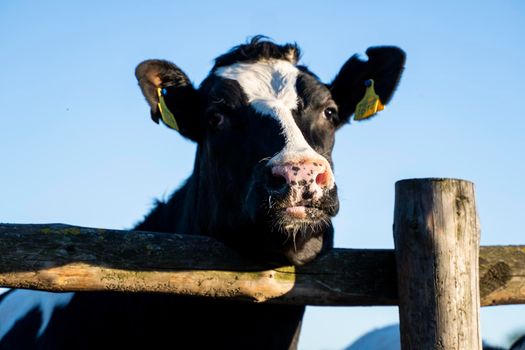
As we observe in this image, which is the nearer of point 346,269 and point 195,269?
point 195,269

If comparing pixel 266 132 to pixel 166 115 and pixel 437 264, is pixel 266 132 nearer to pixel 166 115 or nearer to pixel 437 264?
pixel 166 115

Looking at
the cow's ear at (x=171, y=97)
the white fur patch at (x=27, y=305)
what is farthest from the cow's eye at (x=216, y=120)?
the white fur patch at (x=27, y=305)

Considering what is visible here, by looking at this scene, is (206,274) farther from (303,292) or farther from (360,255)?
(360,255)

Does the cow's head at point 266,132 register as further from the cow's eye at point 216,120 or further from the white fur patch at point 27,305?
the white fur patch at point 27,305

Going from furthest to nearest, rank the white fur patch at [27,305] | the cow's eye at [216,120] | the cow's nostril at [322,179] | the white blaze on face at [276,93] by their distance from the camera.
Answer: the white fur patch at [27,305]
the cow's eye at [216,120]
the white blaze on face at [276,93]
the cow's nostril at [322,179]

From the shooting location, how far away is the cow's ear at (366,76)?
212 inches

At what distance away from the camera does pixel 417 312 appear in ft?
10.1

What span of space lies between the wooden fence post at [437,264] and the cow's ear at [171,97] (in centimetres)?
221

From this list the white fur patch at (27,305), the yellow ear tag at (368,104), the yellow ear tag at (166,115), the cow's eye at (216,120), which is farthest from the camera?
the yellow ear tag at (368,104)

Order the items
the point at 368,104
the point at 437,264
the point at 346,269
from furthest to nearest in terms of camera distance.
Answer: the point at 368,104
the point at 346,269
the point at 437,264

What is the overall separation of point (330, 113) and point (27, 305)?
2.76 m

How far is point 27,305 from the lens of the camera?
5.53 meters

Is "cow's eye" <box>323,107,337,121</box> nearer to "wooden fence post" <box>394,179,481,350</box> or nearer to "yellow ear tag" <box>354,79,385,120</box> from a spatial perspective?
"yellow ear tag" <box>354,79,385,120</box>

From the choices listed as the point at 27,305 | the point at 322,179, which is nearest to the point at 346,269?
the point at 322,179
